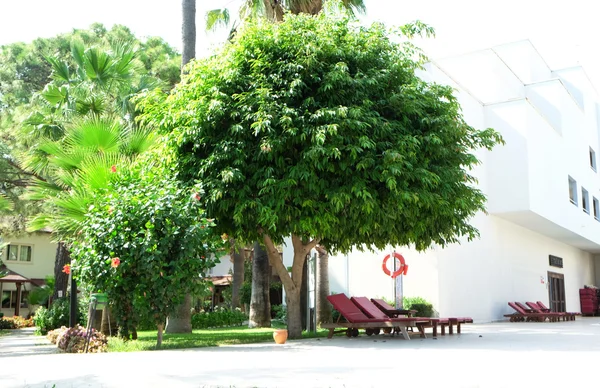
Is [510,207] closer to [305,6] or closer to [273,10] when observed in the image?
[305,6]

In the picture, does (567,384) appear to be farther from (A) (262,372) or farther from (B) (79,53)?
(B) (79,53)

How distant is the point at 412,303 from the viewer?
2077cm

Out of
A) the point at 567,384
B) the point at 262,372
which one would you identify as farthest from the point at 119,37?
the point at 567,384

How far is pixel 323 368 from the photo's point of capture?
7.65 m

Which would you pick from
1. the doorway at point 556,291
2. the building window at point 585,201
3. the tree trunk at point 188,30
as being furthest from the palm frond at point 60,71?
the building window at point 585,201

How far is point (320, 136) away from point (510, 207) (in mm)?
15148

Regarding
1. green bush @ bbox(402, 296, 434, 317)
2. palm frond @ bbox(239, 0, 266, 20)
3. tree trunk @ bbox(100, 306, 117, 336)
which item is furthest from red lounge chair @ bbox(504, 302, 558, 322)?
tree trunk @ bbox(100, 306, 117, 336)

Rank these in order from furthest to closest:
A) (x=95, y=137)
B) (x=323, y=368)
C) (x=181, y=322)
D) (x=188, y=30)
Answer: (x=188, y=30)
(x=181, y=322)
(x=95, y=137)
(x=323, y=368)

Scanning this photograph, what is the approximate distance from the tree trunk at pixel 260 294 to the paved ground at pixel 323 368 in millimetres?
8336

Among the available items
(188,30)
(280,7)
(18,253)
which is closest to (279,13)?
(280,7)

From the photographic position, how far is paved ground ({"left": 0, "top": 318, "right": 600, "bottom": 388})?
253 inches

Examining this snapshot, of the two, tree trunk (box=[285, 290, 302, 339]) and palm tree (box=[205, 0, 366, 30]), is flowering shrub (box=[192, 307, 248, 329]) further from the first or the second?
palm tree (box=[205, 0, 366, 30])

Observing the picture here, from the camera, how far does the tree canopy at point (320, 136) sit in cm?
1146

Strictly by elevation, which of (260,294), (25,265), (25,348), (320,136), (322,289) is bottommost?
(25,348)
